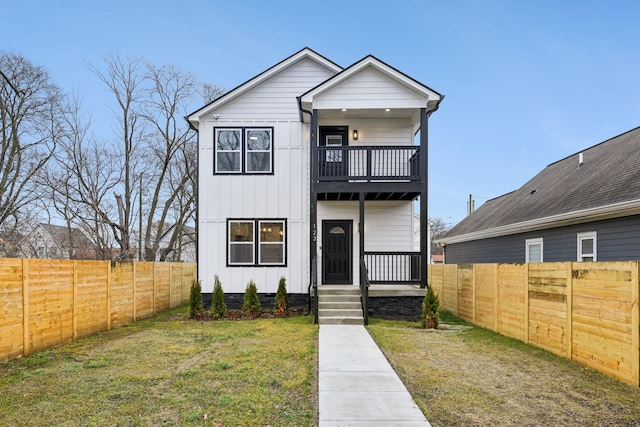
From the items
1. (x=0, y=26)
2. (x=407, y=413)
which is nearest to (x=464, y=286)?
(x=407, y=413)

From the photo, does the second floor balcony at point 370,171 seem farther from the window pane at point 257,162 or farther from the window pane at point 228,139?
the window pane at point 228,139

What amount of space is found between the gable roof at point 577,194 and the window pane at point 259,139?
8.39 meters

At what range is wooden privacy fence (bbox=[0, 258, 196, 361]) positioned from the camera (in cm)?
656

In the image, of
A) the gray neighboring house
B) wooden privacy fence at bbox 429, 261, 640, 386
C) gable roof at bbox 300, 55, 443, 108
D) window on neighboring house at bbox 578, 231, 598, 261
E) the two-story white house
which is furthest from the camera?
the two-story white house

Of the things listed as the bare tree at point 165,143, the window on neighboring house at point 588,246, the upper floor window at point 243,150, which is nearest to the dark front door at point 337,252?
the upper floor window at point 243,150

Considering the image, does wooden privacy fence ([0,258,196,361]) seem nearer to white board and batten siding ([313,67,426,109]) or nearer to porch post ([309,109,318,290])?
porch post ([309,109,318,290])

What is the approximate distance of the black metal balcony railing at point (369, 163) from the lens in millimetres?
11289

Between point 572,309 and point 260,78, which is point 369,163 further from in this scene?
point 572,309

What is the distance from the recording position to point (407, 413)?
429cm

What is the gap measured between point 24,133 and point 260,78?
14516 millimetres

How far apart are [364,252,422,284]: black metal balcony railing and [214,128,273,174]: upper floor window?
4263 mm

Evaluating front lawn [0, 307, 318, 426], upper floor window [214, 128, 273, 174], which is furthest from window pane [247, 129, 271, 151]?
front lawn [0, 307, 318, 426]

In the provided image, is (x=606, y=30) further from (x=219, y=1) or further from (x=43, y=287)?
(x=43, y=287)

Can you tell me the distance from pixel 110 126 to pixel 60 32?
8.89 m
